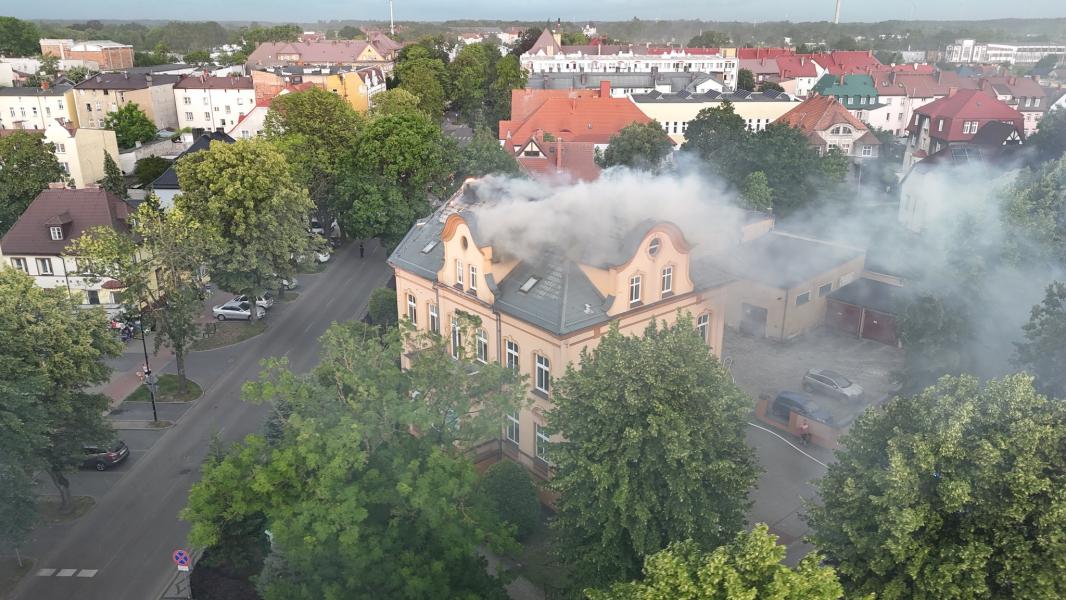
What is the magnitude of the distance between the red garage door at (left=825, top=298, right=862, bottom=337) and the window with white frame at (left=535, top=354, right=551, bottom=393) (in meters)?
22.3

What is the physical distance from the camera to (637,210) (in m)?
29.4

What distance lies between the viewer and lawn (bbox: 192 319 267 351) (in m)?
42.7

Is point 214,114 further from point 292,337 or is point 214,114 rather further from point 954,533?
point 954,533

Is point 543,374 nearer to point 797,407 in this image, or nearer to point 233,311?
point 797,407

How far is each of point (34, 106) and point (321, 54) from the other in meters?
67.4

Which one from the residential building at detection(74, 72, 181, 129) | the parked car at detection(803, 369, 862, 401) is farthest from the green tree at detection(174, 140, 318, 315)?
the residential building at detection(74, 72, 181, 129)

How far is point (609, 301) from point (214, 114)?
90.7 m

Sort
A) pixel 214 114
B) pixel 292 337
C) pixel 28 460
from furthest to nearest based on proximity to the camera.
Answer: pixel 214 114 < pixel 292 337 < pixel 28 460

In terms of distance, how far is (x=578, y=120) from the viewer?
→ 78750 millimetres

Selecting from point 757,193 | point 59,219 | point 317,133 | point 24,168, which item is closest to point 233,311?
point 59,219

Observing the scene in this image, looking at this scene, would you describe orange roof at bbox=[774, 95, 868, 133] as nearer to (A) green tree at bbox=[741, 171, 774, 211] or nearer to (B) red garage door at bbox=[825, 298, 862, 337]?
(A) green tree at bbox=[741, 171, 774, 211]

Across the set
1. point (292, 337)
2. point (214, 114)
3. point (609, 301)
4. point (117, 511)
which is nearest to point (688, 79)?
point (214, 114)

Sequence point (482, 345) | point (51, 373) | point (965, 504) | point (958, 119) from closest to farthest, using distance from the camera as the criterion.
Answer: point (965, 504)
point (51, 373)
point (482, 345)
point (958, 119)

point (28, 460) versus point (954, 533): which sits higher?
point (954, 533)
